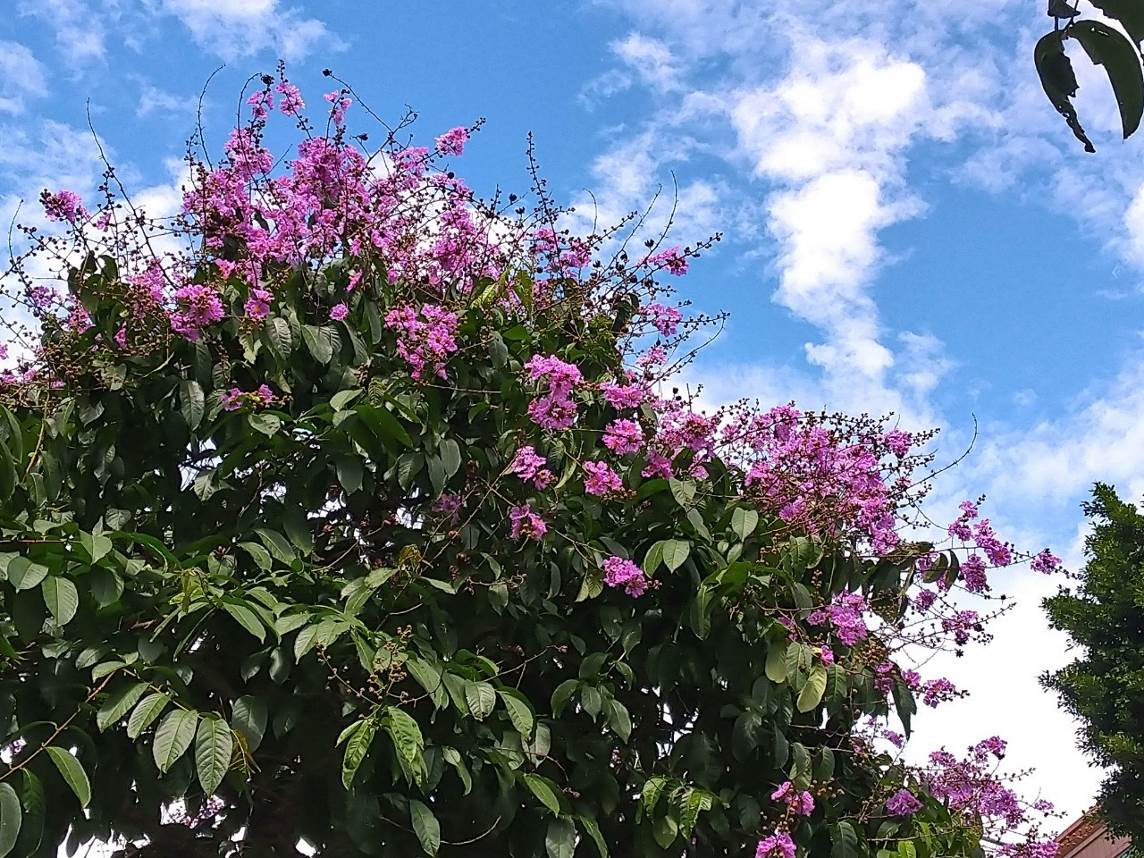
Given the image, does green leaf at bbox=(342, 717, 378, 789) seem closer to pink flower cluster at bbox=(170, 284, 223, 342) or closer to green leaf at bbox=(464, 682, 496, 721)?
green leaf at bbox=(464, 682, 496, 721)

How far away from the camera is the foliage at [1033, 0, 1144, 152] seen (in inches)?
20.6

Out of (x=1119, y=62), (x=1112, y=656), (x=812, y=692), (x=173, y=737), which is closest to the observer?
(x=1119, y=62)

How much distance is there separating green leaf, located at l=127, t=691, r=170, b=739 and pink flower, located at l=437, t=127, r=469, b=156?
162 centimetres

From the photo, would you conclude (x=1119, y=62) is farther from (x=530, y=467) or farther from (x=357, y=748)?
(x=530, y=467)

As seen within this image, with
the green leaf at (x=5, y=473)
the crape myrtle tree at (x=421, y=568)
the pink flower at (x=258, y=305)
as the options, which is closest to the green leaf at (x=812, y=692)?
the crape myrtle tree at (x=421, y=568)

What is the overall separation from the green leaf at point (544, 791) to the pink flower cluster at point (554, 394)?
74 cm

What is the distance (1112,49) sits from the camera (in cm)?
53

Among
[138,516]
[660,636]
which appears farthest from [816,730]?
[138,516]

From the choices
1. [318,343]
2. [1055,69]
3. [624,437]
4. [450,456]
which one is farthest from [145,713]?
[1055,69]

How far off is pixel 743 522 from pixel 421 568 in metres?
0.71

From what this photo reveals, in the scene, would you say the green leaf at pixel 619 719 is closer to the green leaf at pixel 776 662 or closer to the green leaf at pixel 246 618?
the green leaf at pixel 776 662

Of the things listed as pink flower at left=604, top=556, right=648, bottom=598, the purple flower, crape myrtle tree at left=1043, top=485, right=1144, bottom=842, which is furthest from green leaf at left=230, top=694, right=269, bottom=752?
crape myrtle tree at left=1043, top=485, right=1144, bottom=842

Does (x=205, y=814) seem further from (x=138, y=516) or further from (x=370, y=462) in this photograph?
(x=370, y=462)

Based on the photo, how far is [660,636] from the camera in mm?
2598
